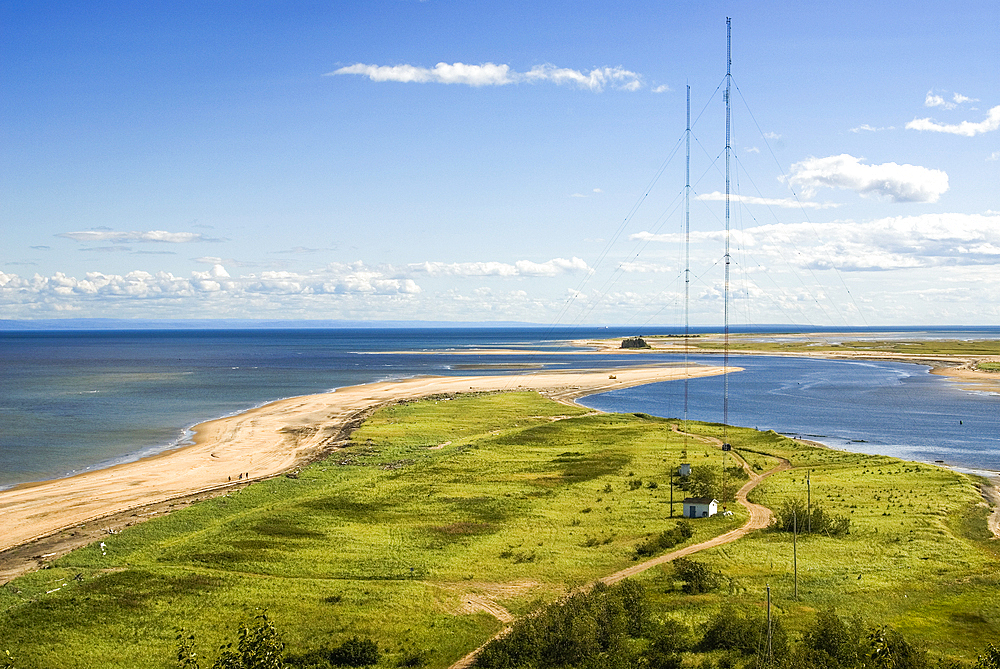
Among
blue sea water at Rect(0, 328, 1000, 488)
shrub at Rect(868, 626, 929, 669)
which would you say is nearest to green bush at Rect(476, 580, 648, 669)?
shrub at Rect(868, 626, 929, 669)

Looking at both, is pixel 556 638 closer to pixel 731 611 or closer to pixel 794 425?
pixel 731 611

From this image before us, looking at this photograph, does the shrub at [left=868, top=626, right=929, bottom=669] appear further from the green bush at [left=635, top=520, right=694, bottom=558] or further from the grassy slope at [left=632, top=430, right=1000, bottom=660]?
the green bush at [left=635, top=520, right=694, bottom=558]

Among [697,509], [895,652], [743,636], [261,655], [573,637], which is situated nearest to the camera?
[261,655]

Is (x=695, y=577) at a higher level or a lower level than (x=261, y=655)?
lower

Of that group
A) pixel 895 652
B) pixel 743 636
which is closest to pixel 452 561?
pixel 743 636

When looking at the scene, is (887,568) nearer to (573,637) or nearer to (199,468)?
(573,637)

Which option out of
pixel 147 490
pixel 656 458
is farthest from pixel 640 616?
pixel 147 490

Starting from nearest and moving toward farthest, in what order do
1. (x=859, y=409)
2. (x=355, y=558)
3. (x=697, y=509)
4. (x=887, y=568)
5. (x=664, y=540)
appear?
(x=887, y=568), (x=355, y=558), (x=664, y=540), (x=697, y=509), (x=859, y=409)

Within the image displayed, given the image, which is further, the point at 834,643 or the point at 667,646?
the point at 667,646
